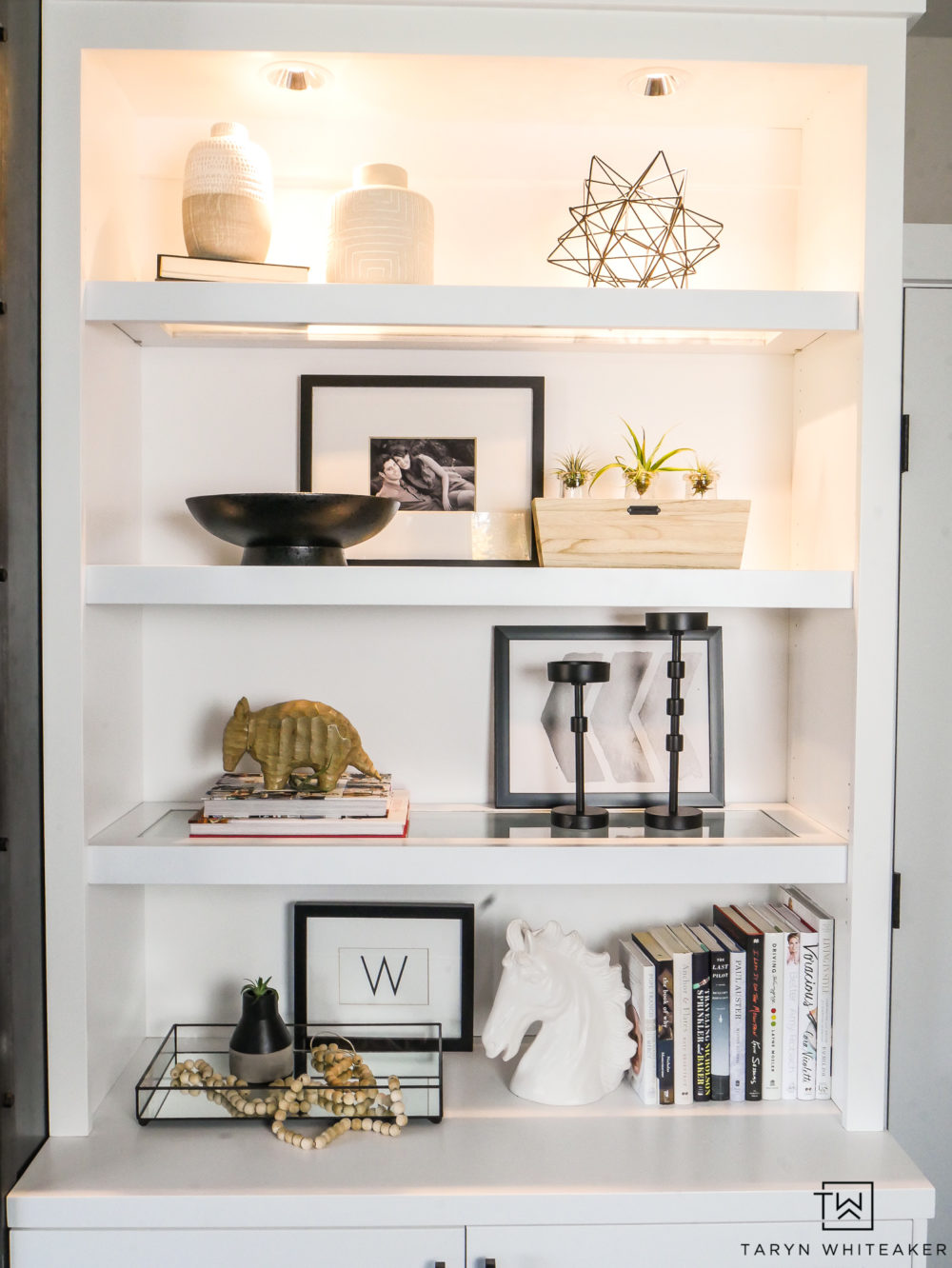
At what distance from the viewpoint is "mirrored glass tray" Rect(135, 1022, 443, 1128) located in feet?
4.66

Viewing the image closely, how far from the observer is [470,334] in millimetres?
1492

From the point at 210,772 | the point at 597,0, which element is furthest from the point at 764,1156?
the point at 597,0

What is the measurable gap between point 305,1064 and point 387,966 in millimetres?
192

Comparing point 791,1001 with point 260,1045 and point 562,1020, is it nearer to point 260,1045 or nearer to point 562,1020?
point 562,1020

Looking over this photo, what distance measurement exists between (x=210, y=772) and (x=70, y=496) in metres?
0.54

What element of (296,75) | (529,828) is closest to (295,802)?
(529,828)

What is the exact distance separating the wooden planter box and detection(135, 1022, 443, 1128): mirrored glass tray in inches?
30.6

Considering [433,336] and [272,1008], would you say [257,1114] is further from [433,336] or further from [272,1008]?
[433,336]

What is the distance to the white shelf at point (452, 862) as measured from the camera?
1.38m

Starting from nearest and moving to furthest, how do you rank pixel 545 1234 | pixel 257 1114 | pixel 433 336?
pixel 545 1234 < pixel 257 1114 < pixel 433 336

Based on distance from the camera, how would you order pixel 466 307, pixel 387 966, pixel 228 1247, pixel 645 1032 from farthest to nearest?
pixel 387 966
pixel 645 1032
pixel 466 307
pixel 228 1247

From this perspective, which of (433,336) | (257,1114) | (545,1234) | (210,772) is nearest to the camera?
(545,1234)

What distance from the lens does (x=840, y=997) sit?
144 centimetres

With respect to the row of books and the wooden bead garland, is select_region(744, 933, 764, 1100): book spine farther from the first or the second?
the wooden bead garland
